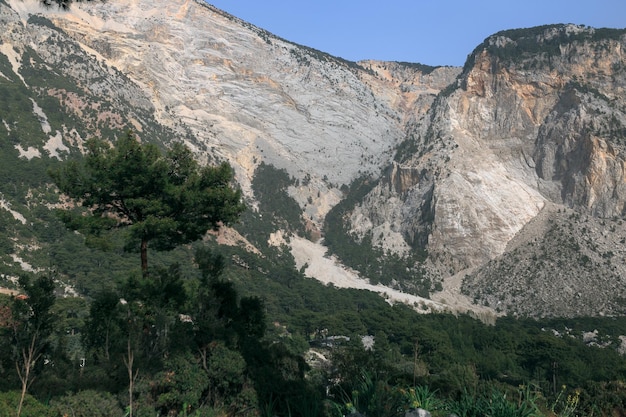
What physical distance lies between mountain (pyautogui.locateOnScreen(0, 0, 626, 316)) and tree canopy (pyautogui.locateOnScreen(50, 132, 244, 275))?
42.7 metres

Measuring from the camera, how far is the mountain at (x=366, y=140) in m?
85.9

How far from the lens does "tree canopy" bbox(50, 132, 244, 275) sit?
18547 millimetres

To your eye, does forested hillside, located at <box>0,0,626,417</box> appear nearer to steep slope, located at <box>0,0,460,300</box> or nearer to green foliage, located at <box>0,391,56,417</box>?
green foliage, located at <box>0,391,56,417</box>

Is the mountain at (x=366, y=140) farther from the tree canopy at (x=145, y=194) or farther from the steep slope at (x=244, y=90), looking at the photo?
the tree canopy at (x=145, y=194)

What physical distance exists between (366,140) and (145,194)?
4788 inches

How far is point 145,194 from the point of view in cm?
1902

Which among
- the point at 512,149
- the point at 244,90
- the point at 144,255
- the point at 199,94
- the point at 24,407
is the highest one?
the point at 512,149

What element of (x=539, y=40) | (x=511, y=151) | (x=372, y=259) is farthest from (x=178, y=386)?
(x=539, y=40)

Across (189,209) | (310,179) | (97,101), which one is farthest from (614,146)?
(189,209)

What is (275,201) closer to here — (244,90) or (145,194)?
(244,90)

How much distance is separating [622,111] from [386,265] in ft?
150

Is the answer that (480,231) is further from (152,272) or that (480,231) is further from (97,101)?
(152,272)

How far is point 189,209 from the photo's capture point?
62.5 feet

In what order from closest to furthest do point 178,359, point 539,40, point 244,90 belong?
point 178,359 < point 539,40 < point 244,90
